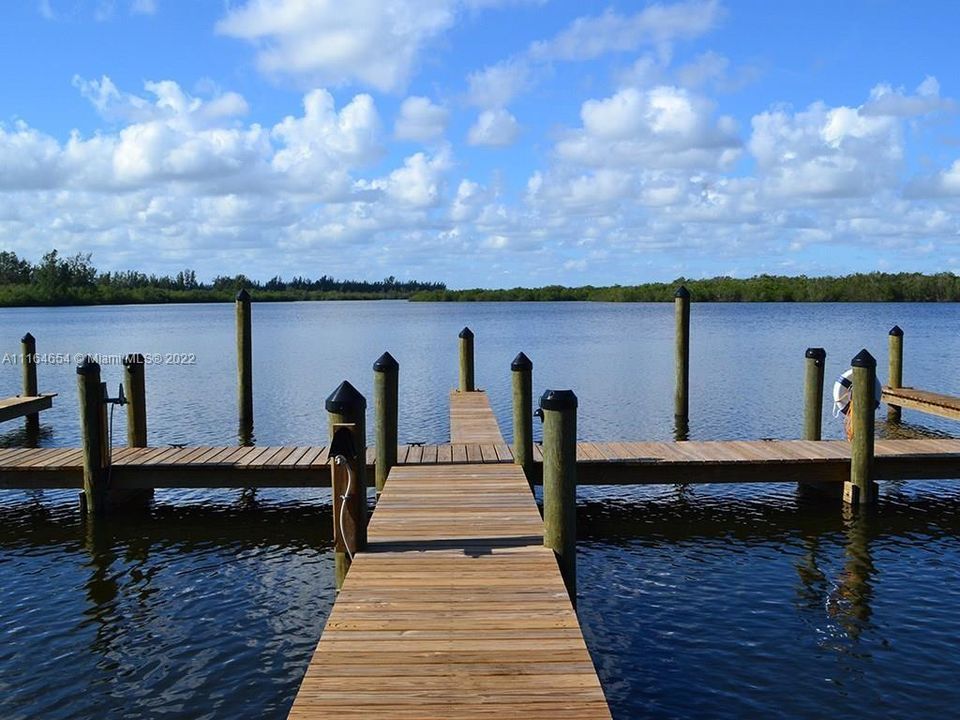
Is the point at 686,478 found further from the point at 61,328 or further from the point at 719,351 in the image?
the point at 61,328

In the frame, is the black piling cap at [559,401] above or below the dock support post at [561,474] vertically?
above

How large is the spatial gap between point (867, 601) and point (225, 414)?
58.2ft

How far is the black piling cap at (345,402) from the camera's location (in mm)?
7469

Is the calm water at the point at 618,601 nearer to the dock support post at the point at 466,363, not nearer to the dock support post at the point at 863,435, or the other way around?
the dock support post at the point at 863,435

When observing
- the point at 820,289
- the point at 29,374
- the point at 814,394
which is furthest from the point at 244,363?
the point at 820,289

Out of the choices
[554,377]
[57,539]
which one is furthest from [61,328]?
[57,539]

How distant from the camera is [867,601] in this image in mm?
9195

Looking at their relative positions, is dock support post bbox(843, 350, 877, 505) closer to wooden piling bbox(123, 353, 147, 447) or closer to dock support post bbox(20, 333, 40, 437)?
wooden piling bbox(123, 353, 147, 447)

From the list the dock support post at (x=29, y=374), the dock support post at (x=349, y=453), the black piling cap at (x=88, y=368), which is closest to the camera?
the dock support post at (x=349, y=453)

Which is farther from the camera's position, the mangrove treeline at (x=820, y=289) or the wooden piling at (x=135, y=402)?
the mangrove treeline at (x=820, y=289)

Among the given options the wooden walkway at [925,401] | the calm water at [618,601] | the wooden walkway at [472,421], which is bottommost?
the calm water at [618,601]

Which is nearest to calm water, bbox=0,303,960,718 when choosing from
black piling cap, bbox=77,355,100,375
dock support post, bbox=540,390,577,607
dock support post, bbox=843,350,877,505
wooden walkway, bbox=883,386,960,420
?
dock support post, bbox=843,350,877,505

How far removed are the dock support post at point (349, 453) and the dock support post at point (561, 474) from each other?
5.22 feet

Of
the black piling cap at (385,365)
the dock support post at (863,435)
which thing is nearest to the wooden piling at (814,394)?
the dock support post at (863,435)
